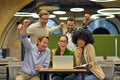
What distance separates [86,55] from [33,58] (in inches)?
35.1

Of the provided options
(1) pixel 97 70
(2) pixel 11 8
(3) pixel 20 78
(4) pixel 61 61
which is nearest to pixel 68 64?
(4) pixel 61 61

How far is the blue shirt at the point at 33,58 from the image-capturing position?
19.7ft

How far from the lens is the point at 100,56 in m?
8.38

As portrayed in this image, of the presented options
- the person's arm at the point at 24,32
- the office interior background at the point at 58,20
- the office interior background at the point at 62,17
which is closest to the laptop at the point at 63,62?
the person's arm at the point at 24,32

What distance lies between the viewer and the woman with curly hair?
5.69 metres

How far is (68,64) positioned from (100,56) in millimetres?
3040

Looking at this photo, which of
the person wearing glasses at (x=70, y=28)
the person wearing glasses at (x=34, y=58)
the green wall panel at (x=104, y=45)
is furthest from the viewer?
the green wall panel at (x=104, y=45)

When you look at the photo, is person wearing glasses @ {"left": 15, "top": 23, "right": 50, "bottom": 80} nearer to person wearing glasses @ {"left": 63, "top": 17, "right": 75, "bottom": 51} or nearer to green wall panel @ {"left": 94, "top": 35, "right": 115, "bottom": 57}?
person wearing glasses @ {"left": 63, "top": 17, "right": 75, "bottom": 51}

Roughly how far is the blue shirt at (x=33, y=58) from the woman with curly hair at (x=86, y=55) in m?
0.52

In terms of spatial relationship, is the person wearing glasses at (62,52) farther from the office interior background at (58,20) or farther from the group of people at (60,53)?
the office interior background at (58,20)

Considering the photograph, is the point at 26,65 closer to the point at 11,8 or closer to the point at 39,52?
the point at 39,52

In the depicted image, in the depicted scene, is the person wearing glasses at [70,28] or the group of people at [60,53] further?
the person wearing glasses at [70,28]

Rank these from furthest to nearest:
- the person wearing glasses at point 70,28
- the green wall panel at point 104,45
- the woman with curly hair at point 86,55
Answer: the green wall panel at point 104,45 < the person wearing glasses at point 70,28 < the woman with curly hair at point 86,55

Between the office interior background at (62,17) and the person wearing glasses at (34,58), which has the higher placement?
the office interior background at (62,17)
